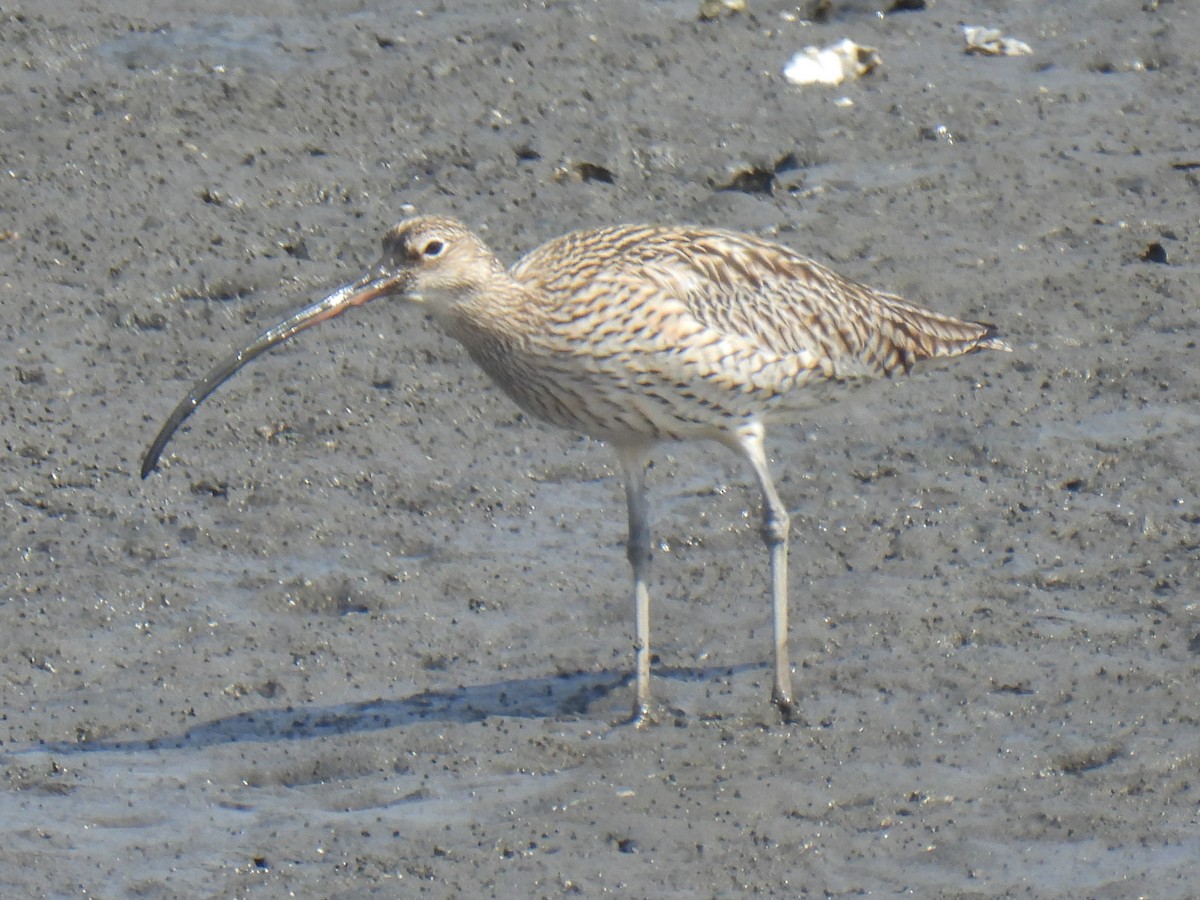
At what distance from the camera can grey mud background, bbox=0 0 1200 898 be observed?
5.59 metres

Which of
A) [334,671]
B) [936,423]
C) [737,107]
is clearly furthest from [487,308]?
[737,107]

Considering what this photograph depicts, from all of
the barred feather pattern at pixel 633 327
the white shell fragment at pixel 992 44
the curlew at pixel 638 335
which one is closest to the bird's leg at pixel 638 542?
the curlew at pixel 638 335

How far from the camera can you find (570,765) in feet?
19.5

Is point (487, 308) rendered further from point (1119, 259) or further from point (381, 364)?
point (1119, 259)

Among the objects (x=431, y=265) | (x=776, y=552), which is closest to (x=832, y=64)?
(x=776, y=552)

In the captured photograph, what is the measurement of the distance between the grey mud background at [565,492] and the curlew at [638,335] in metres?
0.44

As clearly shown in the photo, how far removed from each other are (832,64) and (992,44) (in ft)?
2.97

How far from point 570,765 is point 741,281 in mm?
1555

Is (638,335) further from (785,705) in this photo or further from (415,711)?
(415,711)

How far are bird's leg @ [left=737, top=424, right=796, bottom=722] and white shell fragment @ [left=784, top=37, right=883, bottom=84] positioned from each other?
4.24 metres

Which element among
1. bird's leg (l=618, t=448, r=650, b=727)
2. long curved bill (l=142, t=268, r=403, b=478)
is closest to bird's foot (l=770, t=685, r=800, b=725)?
bird's leg (l=618, t=448, r=650, b=727)

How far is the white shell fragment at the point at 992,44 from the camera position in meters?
10.6

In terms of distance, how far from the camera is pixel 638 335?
602cm

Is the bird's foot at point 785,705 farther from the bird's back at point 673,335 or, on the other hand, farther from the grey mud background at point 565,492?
the bird's back at point 673,335
